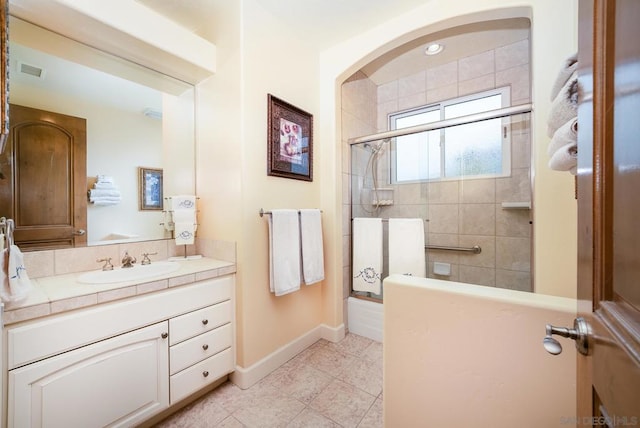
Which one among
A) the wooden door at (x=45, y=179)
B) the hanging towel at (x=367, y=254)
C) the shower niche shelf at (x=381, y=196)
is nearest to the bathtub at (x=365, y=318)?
the hanging towel at (x=367, y=254)

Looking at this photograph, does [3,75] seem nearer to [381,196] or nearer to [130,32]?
→ [130,32]

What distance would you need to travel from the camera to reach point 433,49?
2338 millimetres

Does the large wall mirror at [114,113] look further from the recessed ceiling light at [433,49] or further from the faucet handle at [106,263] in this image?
the recessed ceiling light at [433,49]

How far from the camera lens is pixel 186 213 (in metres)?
1.86

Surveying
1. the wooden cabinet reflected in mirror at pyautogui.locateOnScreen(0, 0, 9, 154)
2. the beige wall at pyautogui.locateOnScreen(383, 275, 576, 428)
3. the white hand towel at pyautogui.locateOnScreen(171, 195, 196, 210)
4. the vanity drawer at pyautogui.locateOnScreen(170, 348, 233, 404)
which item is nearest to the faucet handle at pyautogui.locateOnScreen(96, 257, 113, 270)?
the white hand towel at pyautogui.locateOnScreen(171, 195, 196, 210)

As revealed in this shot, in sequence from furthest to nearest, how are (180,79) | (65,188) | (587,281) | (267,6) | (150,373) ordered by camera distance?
1. (180,79)
2. (267,6)
3. (65,188)
4. (150,373)
5. (587,281)

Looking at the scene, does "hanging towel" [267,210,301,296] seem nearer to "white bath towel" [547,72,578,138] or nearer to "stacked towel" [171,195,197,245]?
"stacked towel" [171,195,197,245]

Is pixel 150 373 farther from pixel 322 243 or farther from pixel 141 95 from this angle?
pixel 141 95

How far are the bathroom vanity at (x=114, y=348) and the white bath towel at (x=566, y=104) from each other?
1.68 metres

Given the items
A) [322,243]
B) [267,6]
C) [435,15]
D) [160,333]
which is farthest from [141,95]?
[435,15]

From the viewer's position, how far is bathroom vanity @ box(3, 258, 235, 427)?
0.97 meters

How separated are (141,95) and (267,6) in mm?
1086

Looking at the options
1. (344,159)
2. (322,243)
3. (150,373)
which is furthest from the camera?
(344,159)

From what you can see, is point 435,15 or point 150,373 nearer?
point 150,373
